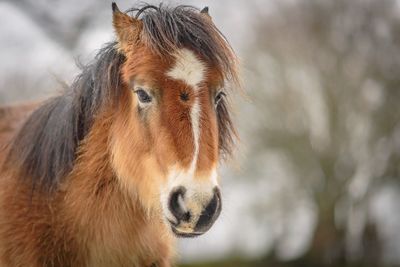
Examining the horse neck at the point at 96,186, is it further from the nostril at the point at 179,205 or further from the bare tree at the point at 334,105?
the bare tree at the point at 334,105

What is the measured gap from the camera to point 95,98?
434 cm

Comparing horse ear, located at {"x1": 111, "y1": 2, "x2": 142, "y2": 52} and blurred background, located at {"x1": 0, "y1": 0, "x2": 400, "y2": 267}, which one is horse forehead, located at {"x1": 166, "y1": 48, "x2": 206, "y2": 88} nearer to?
horse ear, located at {"x1": 111, "y1": 2, "x2": 142, "y2": 52}

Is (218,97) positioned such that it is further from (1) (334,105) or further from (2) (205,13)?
(1) (334,105)

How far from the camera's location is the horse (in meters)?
3.85

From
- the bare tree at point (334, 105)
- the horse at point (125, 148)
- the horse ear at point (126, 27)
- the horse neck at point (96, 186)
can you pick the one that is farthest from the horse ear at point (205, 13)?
the bare tree at point (334, 105)

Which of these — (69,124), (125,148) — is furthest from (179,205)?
(69,124)

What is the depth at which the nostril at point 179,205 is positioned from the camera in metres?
3.58

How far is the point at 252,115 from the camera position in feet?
62.7

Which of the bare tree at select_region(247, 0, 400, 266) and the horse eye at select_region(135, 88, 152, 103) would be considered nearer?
the horse eye at select_region(135, 88, 152, 103)

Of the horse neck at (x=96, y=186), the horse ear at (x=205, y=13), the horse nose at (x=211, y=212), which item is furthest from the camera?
the horse ear at (x=205, y=13)

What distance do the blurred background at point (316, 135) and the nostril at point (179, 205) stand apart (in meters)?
14.8

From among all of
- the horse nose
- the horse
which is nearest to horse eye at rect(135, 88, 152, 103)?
the horse

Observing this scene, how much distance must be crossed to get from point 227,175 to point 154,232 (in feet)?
47.4

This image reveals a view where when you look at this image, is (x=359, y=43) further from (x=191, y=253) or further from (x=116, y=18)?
(x=116, y=18)
